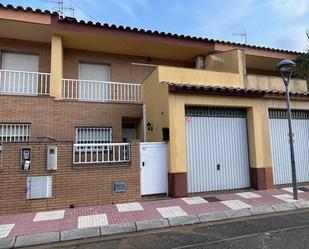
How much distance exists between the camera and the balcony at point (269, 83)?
1163 centimetres

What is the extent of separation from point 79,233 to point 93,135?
19.4 feet

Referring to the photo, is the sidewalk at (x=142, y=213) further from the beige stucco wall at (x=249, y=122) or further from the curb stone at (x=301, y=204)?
the beige stucco wall at (x=249, y=122)

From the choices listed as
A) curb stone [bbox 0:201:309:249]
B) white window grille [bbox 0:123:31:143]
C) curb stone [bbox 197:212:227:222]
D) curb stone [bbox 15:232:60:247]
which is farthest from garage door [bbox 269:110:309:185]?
white window grille [bbox 0:123:31:143]

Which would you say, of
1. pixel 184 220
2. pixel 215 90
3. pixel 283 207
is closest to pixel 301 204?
pixel 283 207

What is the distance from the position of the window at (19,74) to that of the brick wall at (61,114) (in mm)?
1171

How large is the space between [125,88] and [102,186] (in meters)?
5.76

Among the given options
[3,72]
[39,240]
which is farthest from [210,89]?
[3,72]

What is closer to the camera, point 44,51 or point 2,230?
point 2,230

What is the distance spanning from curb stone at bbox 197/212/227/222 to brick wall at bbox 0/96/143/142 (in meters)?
5.70

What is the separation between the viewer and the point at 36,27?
34.4 feet

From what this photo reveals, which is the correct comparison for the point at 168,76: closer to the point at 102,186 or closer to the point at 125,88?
the point at 125,88

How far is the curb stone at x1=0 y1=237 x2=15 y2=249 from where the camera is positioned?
5.16 meters

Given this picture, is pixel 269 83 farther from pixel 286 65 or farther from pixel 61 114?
pixel 61 114

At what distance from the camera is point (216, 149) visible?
9.36 m
